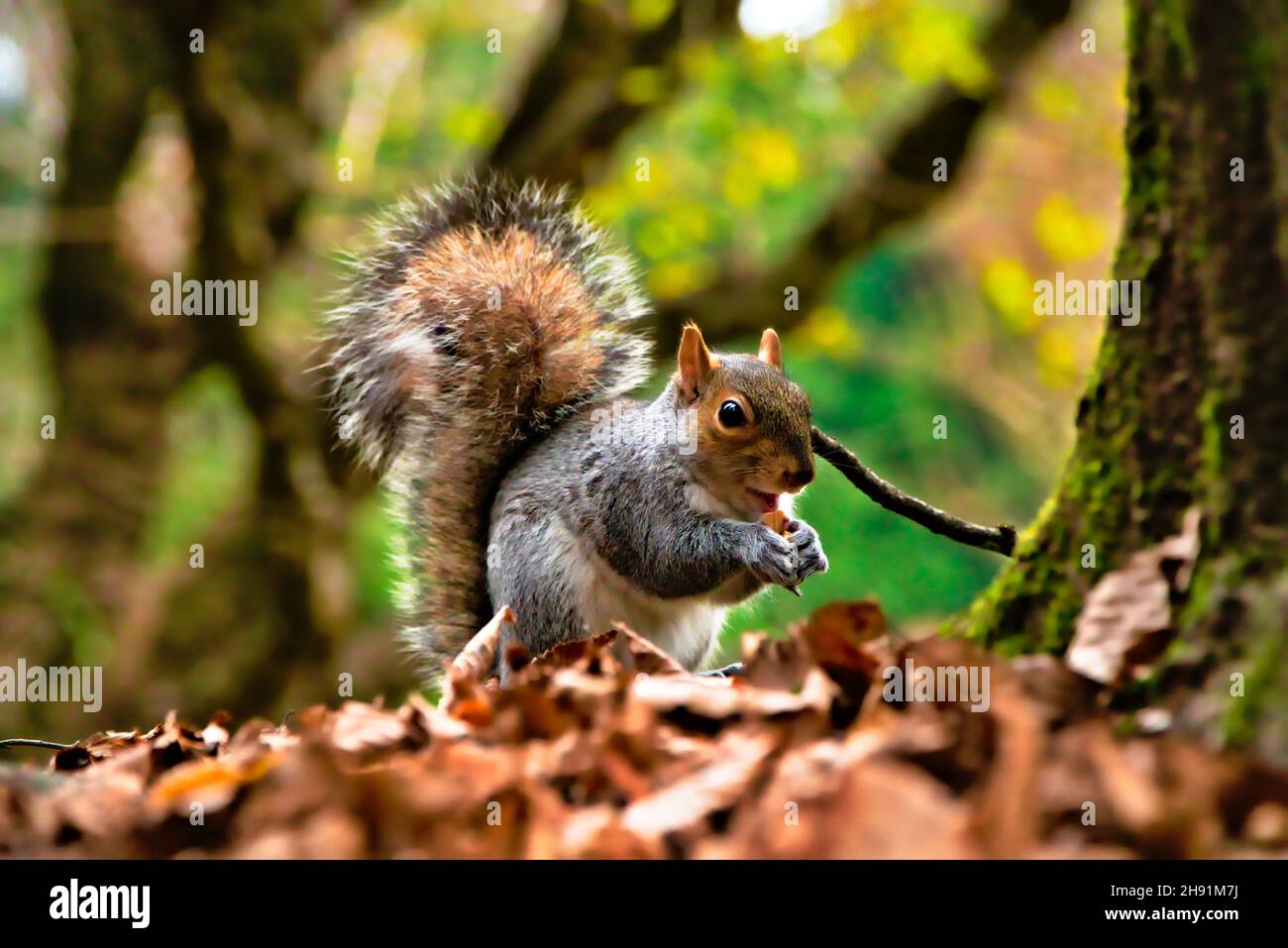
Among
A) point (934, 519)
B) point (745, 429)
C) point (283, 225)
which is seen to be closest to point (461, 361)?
point (745, 429)

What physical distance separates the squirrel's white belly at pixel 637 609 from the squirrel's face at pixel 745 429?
258 millimetres

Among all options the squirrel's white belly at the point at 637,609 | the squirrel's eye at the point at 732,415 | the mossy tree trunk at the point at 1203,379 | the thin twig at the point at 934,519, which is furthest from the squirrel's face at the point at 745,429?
the mossy tree trunk at the point at 1203,379

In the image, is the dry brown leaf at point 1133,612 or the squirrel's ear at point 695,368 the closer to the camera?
the dry brown leaf at point 1133,612

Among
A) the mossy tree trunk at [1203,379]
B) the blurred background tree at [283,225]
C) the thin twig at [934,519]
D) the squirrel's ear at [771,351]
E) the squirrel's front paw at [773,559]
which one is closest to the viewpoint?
the mossy tree trunk at [1203,379]

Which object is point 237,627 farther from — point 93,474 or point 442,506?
point 442,506

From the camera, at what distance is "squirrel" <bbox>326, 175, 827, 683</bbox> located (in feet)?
8.86

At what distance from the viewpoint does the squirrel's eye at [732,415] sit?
271 cm

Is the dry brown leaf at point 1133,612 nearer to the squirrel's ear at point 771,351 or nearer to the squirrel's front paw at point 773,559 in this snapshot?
the squirrel's front paw at point 773,559

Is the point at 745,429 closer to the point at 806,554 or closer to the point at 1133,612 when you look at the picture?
the point at 806,554

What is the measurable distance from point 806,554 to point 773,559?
75mm

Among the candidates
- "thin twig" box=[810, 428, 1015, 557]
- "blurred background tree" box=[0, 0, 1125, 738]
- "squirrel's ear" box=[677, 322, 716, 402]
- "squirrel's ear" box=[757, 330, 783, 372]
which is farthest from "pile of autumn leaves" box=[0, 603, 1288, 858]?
"blurred background tree" box=[0, 0, 1125, 738]

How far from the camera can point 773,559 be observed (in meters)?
2.55

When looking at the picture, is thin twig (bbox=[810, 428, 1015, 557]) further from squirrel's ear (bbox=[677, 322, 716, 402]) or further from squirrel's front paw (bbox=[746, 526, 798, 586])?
squirrel's ear (bbox=[677, 322, 716, 402])
